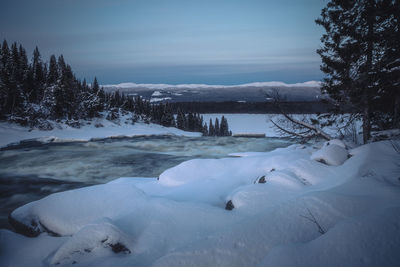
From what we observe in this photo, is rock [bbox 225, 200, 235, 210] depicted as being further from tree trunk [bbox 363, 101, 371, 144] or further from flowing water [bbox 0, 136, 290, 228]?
tree trunk [bbox 363, 101, 371, 144]

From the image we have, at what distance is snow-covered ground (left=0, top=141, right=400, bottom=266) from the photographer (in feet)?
4.70

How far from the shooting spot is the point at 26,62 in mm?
29938

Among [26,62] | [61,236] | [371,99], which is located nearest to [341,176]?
[61,236]

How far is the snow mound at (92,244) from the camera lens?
2.12 meters

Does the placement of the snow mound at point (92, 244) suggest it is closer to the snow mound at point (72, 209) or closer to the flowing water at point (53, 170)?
the snow mound at point (72, 209)

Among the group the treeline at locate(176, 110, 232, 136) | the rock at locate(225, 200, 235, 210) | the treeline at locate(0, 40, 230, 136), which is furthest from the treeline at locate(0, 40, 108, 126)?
the rock at locate(225, 200, 235, 210)

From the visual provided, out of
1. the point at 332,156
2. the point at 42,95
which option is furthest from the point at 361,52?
the point at 42,95

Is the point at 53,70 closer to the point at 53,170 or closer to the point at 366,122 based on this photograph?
the point at 53,170

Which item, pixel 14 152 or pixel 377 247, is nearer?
pixel 377 247

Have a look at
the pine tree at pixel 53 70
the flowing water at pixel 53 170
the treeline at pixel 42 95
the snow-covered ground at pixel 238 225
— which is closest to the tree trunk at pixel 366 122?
the snow-covered ground at pixel 238 225

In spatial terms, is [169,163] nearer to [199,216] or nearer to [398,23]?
[199,216]

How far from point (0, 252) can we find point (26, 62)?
38385 mm

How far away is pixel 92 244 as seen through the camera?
7.16 feet

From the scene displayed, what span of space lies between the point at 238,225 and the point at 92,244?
1620mm
